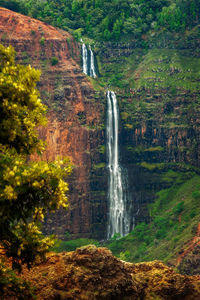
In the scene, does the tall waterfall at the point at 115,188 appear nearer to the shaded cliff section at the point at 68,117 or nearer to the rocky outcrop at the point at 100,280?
the shaded cliff section at the point at 68,117

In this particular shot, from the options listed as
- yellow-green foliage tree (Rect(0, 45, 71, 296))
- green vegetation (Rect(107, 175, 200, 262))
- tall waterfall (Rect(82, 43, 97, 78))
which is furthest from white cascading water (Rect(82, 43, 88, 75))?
yellow-green foliage tree (Rect(0, 45, 71, 296))

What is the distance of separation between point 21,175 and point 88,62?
62678mm

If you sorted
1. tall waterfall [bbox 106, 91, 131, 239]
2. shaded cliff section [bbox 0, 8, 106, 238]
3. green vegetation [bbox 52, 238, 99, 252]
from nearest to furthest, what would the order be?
green vegetation [bbox 52, 238, 99, 252], shaded cliff section [bbox 0, 8, 106, 238], tall waterfall [bbox 106, 91, 131, 239]

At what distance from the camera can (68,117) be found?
212 ft

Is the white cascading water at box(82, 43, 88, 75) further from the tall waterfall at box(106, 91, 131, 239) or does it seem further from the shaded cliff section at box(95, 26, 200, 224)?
the tall waterfall at box(106, 91, 131, 239)

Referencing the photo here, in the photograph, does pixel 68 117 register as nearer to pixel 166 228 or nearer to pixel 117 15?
pixel 166 228

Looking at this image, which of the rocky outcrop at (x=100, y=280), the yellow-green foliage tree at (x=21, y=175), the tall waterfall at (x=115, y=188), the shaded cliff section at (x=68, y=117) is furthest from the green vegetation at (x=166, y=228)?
the yellow-green foliage tree at (x=21, y=175)

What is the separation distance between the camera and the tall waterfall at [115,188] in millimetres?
66250

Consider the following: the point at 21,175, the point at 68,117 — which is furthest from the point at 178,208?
the point at 21,175

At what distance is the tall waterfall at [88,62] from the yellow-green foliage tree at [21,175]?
59.7m

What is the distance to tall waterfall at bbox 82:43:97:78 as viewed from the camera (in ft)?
241

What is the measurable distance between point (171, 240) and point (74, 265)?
38274 mm

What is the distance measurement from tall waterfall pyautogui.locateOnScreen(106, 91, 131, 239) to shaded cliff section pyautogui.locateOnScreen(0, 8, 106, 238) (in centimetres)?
118

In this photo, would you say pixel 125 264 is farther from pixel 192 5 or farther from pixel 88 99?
pixel 192 5
